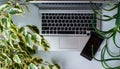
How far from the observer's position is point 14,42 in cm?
131

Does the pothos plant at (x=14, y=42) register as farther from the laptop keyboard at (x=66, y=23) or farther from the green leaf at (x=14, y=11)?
the laptop keyboard at (x=66, y=23)

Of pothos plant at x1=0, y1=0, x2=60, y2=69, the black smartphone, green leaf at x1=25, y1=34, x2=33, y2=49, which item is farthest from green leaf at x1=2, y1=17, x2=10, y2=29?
the black smartphone

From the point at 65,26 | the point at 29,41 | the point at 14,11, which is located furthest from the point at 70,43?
the point at 14,11

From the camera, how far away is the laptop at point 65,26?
5.18 ft

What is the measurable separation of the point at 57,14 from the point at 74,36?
7.2 inches

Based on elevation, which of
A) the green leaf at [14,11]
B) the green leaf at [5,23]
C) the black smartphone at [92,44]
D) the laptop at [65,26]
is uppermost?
the green leaf at [14,11]

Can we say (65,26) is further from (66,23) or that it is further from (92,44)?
(92,44)

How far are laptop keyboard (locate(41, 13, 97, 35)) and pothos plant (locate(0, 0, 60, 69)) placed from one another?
198 mm

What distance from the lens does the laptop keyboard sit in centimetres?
159

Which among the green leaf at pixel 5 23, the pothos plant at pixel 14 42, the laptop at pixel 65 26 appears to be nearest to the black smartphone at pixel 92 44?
the laptop at pixel 65 26

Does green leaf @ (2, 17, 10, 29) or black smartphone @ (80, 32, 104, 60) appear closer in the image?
green leaf @ (2, 17, 10, 29)

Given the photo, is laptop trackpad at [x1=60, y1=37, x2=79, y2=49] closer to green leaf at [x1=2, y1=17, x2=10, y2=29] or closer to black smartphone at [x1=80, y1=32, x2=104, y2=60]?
black smartphone at [x1=80, y1=32, x2=104, y2=60]

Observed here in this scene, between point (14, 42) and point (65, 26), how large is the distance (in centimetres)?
41

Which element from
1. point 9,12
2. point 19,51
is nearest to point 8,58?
point 19,51
